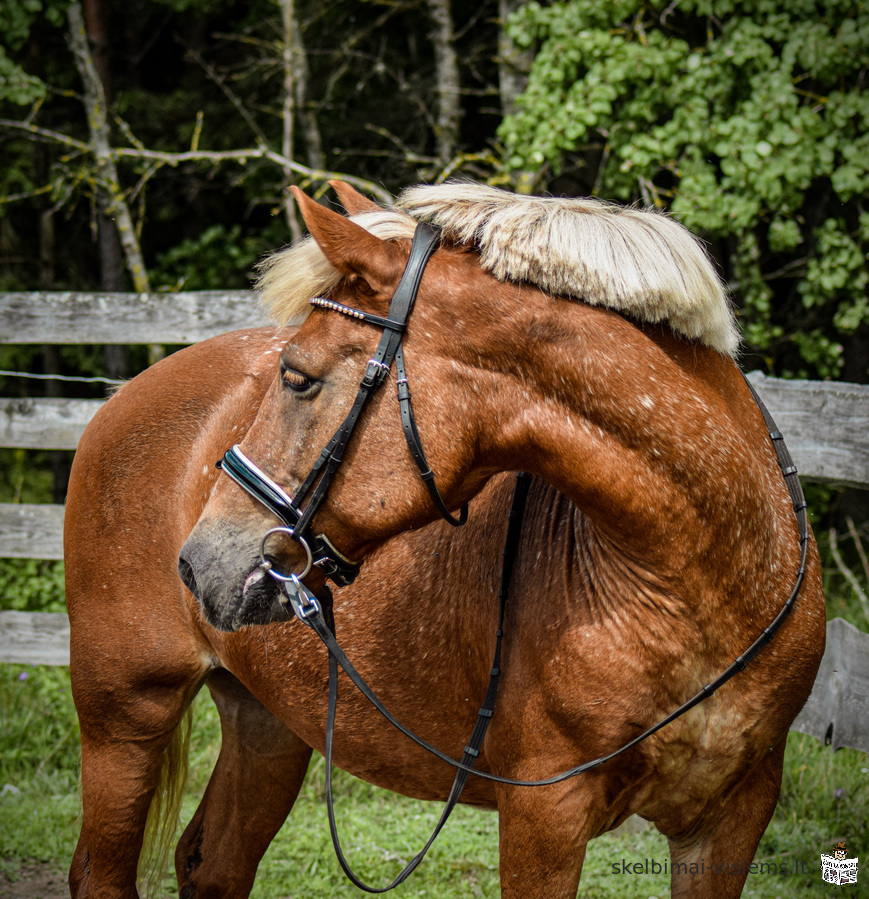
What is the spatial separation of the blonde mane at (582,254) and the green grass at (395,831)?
2.40 meters

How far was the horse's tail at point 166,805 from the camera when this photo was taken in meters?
2.96

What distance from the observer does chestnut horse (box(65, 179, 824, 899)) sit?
1.68 metres

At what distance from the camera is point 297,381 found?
173 centimetres

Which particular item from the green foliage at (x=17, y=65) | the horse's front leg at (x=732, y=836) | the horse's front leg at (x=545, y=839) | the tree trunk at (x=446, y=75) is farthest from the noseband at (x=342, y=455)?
A: the green foliage at (x=17, y=65)

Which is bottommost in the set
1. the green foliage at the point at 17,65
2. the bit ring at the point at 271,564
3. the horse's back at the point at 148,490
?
the horse's back at the point at 148,490

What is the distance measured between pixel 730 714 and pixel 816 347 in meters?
3.97

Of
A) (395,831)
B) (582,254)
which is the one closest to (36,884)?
(395,831)

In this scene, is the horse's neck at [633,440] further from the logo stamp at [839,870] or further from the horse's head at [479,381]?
the logo stamp at [839,870]

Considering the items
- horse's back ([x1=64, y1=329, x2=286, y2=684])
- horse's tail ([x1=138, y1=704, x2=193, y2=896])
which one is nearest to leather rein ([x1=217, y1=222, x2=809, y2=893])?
horse's back ([x1=64, y1=329, x2=286, y2=684])

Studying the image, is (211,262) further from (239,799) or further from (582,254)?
(582,254)

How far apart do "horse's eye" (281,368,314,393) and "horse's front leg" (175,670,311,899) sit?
5.10ft

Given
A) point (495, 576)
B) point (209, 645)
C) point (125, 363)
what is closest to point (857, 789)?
point (495, 576)

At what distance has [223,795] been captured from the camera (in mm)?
2922

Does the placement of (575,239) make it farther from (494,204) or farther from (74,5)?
(74,5)
